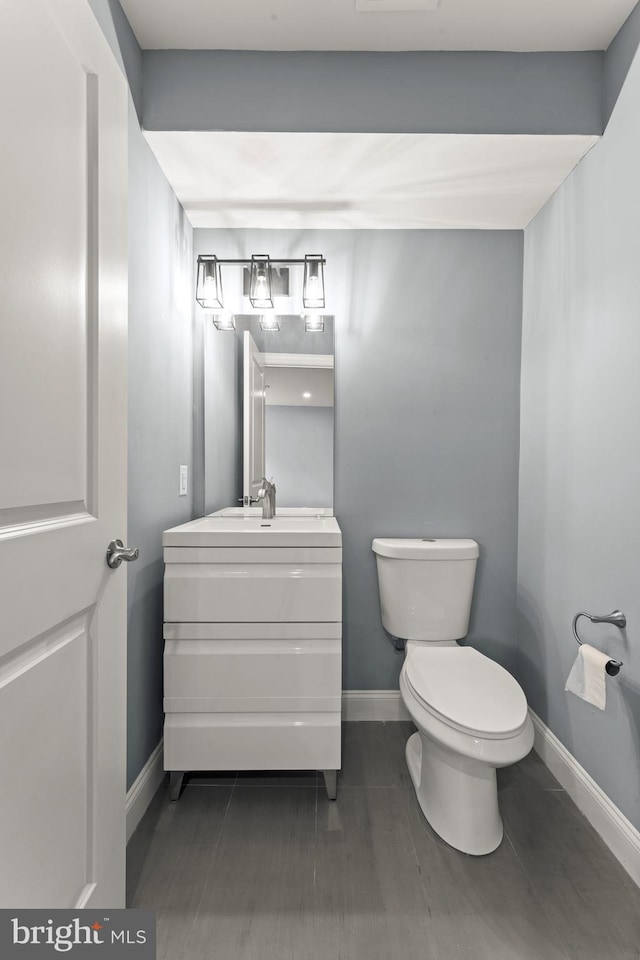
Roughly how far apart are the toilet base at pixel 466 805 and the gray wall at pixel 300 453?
1.11 meters

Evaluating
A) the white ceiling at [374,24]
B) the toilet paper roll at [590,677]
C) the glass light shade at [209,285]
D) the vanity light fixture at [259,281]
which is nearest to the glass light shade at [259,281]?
the vanity light fixture at [259,281]

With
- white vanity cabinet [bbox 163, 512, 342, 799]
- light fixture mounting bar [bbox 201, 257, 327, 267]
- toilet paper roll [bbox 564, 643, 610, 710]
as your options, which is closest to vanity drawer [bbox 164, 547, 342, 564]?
white vanity cabinet [bbox 163, 512, 342, 799]

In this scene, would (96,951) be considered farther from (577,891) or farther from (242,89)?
(242,89)

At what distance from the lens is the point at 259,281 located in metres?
2.11

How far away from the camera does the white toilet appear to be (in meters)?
1.46

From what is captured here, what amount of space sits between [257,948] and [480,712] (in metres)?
0.79

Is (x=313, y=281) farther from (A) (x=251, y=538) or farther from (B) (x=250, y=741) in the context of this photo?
(B) (x=250, y=741)

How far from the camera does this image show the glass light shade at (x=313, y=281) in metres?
2.11

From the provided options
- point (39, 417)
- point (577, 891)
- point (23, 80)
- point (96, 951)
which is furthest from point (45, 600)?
point (577, 891)

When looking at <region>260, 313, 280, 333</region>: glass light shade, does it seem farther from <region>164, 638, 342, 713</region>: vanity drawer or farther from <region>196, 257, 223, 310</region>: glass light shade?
<region>164, 638, 342, 713</region>: vanity drawer

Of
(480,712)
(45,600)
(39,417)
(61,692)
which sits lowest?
(480,712)

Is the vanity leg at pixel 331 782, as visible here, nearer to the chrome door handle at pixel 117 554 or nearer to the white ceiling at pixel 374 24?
the chrome door handle at pixel 117 554

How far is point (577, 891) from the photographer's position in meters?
1.39

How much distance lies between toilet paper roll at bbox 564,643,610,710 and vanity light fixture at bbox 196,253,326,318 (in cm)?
159
